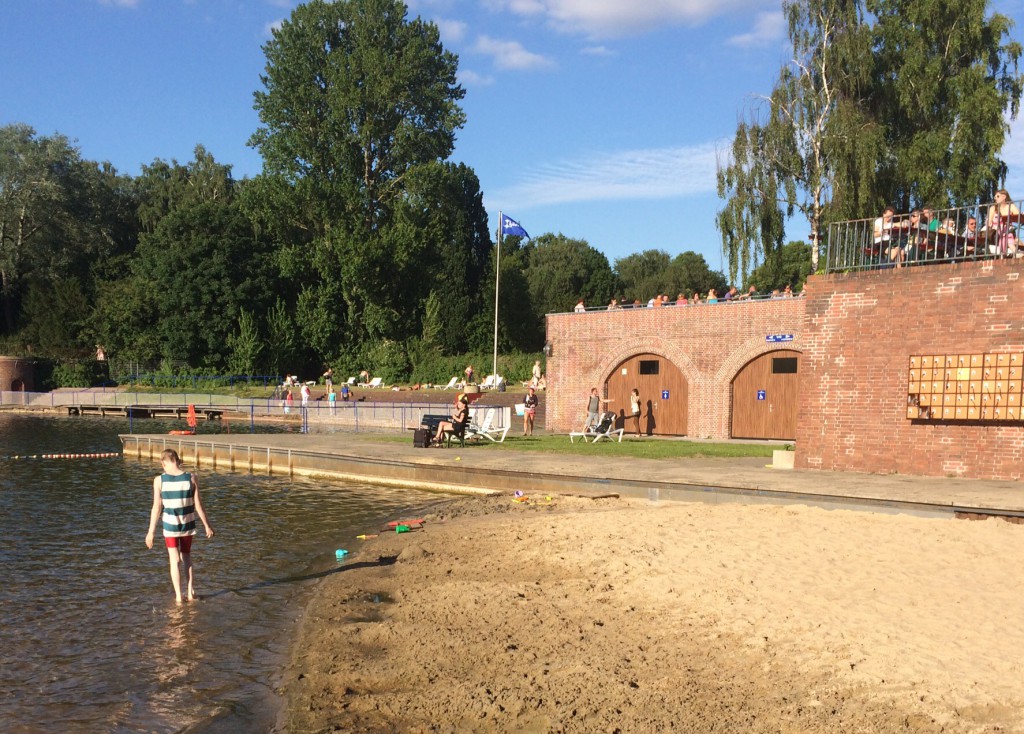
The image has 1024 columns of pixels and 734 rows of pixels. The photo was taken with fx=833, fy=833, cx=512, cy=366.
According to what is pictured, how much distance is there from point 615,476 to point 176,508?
28.5 feet

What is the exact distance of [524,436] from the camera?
2627 centimetres

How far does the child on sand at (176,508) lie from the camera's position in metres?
8.91

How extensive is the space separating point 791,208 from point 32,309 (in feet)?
182

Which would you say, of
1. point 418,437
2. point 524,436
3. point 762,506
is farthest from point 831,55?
point 762,506

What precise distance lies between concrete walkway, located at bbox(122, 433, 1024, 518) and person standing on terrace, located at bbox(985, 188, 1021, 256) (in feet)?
13.7

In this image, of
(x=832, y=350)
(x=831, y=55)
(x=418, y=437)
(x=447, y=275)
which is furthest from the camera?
(x=447, y=275)

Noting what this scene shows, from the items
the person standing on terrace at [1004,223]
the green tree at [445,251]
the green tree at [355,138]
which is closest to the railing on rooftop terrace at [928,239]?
the person standing on terrace at [1004,223]

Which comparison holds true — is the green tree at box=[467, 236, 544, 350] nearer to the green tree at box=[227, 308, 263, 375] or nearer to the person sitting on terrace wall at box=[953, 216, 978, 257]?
the green tree at box=[227, 308, 263, 375]

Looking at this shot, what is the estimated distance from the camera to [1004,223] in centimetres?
1496

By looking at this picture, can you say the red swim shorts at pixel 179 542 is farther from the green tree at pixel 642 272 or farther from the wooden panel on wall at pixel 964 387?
the green tree at pixel 642 272

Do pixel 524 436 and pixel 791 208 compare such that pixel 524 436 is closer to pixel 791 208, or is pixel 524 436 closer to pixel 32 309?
pixel 791 208

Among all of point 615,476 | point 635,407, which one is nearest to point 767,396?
point 635,407

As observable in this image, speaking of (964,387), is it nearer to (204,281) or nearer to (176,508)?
(176,508)

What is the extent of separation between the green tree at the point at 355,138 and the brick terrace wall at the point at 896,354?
40.2 meters
